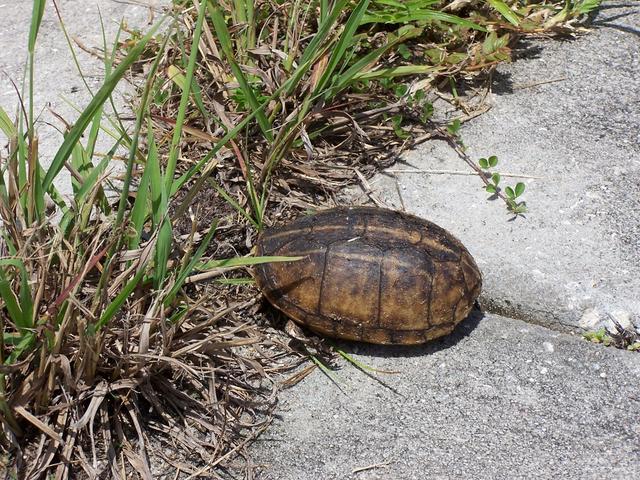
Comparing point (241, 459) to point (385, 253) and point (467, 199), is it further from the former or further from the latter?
point (467, 199)

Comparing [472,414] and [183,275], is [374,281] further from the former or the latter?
[183,275]

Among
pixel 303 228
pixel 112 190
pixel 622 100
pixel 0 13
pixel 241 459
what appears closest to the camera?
pixel 241 459

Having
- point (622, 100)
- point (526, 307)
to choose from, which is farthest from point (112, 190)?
point (622, 100)

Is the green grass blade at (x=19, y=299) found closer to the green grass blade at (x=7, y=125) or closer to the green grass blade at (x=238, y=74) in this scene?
the green grass blade at (x=7, y=125)

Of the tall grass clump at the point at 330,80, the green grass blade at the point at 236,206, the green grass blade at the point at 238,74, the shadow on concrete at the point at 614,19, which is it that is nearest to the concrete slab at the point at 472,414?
the green grass blade at the point at 236,206

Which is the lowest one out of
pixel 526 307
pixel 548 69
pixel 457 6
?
pixel 526 307
